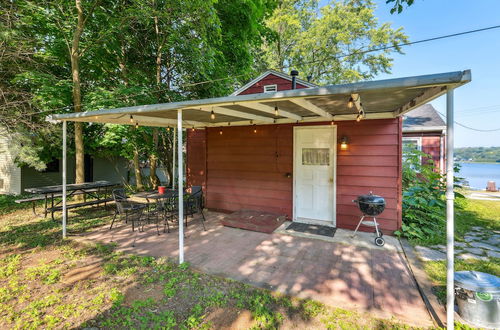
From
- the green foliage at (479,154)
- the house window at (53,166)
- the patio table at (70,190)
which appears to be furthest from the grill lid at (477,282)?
the green foliage at (479,154)

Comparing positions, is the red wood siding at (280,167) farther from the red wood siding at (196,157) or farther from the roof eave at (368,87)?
Result: the roof eave at (368,87)

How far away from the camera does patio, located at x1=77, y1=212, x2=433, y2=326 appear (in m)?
2.51

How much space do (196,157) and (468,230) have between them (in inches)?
270

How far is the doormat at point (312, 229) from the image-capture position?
4.57 meters

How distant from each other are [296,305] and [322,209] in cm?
295

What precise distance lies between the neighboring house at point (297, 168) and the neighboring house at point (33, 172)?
650 cm

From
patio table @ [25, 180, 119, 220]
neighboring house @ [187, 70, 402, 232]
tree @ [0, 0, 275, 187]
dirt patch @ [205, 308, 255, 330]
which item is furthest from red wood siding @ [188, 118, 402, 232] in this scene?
dirt patch @ [205, 308, 255, 330]

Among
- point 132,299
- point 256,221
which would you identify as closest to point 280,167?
point 256,221

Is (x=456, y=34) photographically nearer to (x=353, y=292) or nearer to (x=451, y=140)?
(x=451, y=140)

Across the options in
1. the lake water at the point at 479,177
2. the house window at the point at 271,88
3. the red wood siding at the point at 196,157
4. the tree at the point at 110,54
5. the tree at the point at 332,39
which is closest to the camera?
the house window at the point at 271,88

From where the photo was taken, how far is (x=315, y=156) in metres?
5.15

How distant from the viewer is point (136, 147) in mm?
8852

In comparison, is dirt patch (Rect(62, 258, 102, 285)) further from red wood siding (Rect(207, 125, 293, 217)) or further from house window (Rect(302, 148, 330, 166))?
house window (Rect(302, 148, 330, 166))

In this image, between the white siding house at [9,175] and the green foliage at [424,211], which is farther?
the white siding house at [9,175]
